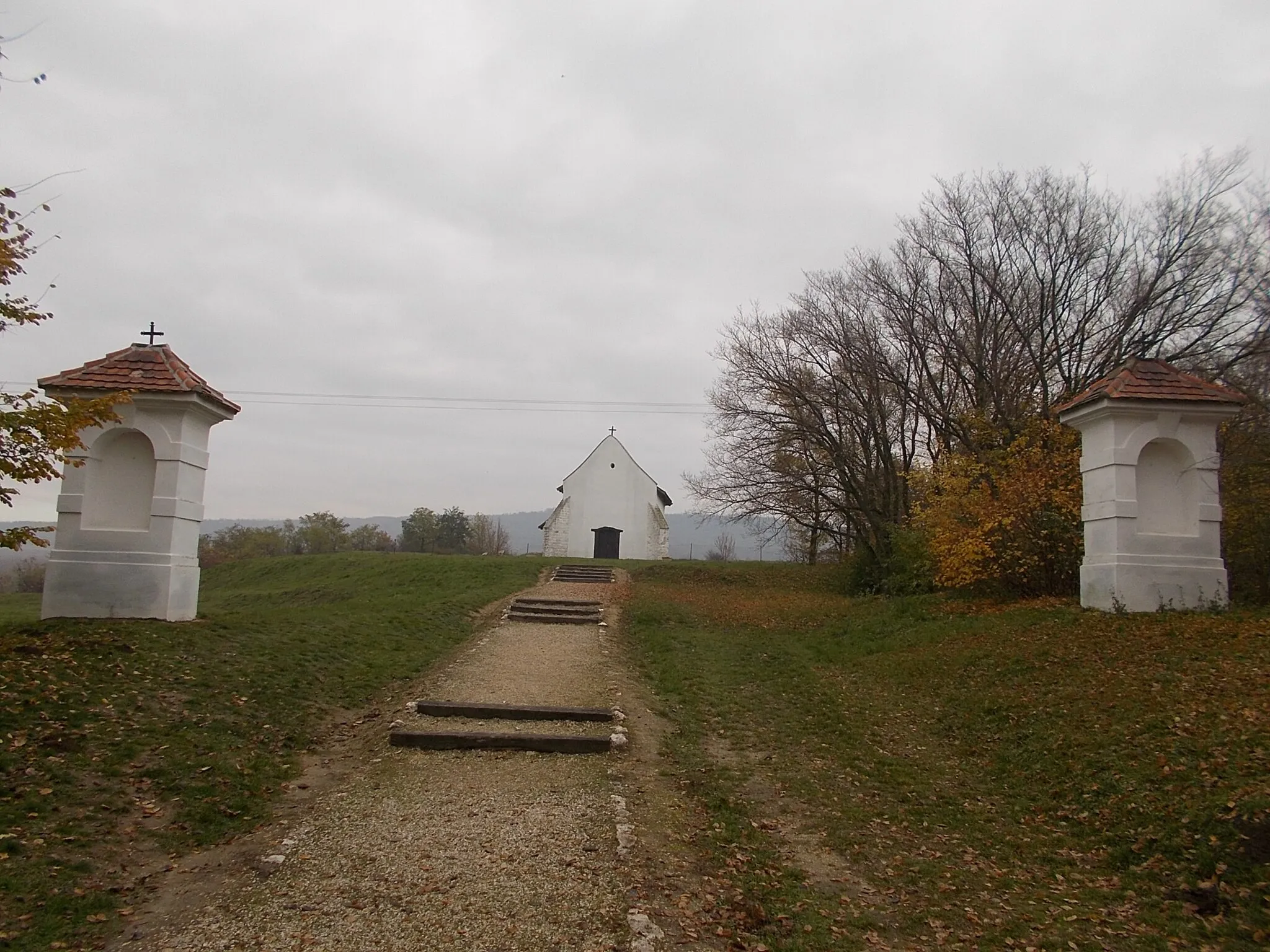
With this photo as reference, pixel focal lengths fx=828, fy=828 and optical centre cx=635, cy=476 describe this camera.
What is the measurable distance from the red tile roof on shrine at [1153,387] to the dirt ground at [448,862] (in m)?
9.02

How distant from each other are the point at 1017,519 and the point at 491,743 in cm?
1119

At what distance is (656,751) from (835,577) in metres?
19.1

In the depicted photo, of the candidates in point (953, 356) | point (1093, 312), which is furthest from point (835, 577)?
point (1093, 312)

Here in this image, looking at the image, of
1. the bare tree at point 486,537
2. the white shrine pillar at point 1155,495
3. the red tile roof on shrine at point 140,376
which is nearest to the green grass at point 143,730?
the red tile roof on shrine at point 140,376

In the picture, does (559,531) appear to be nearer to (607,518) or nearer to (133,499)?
(607,518)

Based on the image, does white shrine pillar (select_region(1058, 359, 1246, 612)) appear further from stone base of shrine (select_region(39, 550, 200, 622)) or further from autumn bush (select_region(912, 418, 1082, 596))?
stone base of shrine (select_region(39, 550, 200, 622))

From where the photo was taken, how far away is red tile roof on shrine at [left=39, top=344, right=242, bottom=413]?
435 inches

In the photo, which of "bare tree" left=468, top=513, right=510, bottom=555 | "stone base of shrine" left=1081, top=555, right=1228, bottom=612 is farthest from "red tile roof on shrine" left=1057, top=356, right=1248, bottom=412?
"bare tree" left=468, top=513, right=510, bottom=555

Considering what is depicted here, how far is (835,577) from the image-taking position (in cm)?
2648

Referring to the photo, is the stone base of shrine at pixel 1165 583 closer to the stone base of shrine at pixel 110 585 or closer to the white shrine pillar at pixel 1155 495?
the white shrine pillar at pixel 1155 495

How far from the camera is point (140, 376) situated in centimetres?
1126

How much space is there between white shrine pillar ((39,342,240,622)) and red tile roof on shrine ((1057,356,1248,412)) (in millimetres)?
13224

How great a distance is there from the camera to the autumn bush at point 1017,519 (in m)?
14.9

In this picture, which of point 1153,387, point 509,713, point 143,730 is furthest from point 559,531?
point 143,730
